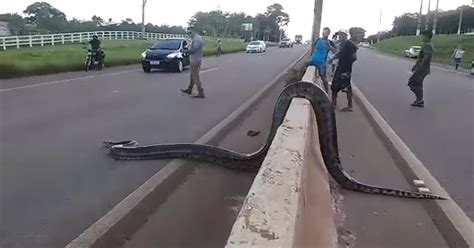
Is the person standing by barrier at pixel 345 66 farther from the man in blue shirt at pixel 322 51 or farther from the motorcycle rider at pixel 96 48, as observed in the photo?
the motorcycle rider at pixel 96 48

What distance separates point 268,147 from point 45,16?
79585mm

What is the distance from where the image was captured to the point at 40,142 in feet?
25.0

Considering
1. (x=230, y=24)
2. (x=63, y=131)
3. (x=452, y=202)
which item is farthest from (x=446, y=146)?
(x=230, y=24)

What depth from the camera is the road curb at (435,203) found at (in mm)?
4656

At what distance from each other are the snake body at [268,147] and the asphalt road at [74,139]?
0.84 ft

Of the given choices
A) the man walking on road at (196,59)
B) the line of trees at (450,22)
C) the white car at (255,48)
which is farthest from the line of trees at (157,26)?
the line of trees at (450,22)

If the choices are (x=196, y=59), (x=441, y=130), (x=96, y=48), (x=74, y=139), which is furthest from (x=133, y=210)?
(x=96, y=48)

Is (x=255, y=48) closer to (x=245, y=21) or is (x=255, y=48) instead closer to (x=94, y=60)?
(x=94, y=60)

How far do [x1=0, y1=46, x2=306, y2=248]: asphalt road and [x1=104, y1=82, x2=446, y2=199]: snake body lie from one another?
0.26 meters

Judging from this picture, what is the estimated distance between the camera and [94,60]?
23656mm

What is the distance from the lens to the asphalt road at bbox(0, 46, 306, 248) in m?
4.68

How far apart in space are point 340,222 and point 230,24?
123m

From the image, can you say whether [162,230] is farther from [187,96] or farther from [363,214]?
[187,96]

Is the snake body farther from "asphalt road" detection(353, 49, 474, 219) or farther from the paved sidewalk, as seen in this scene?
"asphalt road" detection(353, 49, 474, 219)
